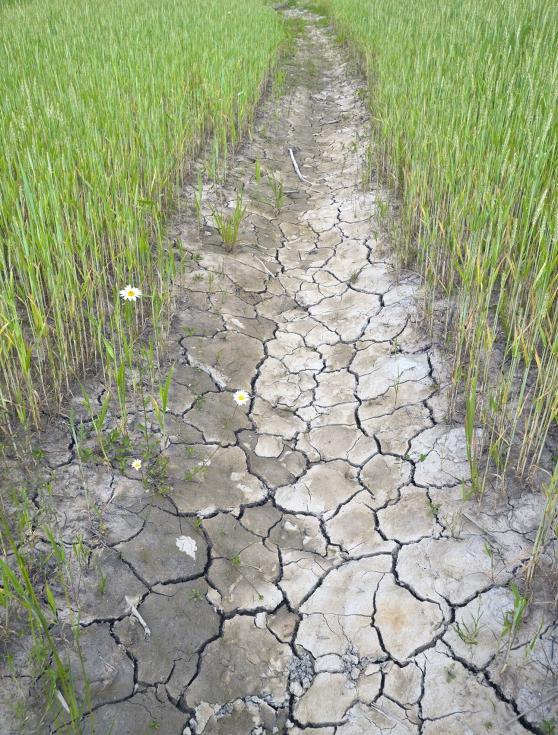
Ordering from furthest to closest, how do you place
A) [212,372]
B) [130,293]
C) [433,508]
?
[212,372] → [130,293] → [433,508]

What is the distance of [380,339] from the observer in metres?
2.96

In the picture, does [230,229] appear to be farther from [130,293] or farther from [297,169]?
[297,169]

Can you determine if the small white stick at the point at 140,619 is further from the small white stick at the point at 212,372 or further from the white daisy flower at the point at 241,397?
the small white stick at the point at 212,372

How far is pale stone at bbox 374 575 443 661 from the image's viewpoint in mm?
1695

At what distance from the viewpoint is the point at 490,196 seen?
228cm

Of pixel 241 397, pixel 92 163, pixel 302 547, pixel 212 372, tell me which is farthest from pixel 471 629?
pixel 92 163

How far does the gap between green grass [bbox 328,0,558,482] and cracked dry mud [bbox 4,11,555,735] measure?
0.29 meters

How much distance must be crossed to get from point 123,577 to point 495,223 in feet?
7.04

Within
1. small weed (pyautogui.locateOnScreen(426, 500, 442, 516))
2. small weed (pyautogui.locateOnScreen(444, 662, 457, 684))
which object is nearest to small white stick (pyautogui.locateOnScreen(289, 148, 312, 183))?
small weed (pyautogui.locateOnScreen(426, 500, 442, 516))

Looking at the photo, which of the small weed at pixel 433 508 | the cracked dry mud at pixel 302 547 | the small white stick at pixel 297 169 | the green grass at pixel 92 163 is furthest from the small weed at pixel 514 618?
the small white stick at pixel 297 169

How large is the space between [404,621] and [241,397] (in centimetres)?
126

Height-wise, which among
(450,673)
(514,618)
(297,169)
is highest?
(297,169)

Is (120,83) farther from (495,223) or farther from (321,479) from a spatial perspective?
(321,479)

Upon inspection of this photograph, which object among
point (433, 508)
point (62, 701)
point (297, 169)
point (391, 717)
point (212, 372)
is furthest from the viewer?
point (297, 169)
